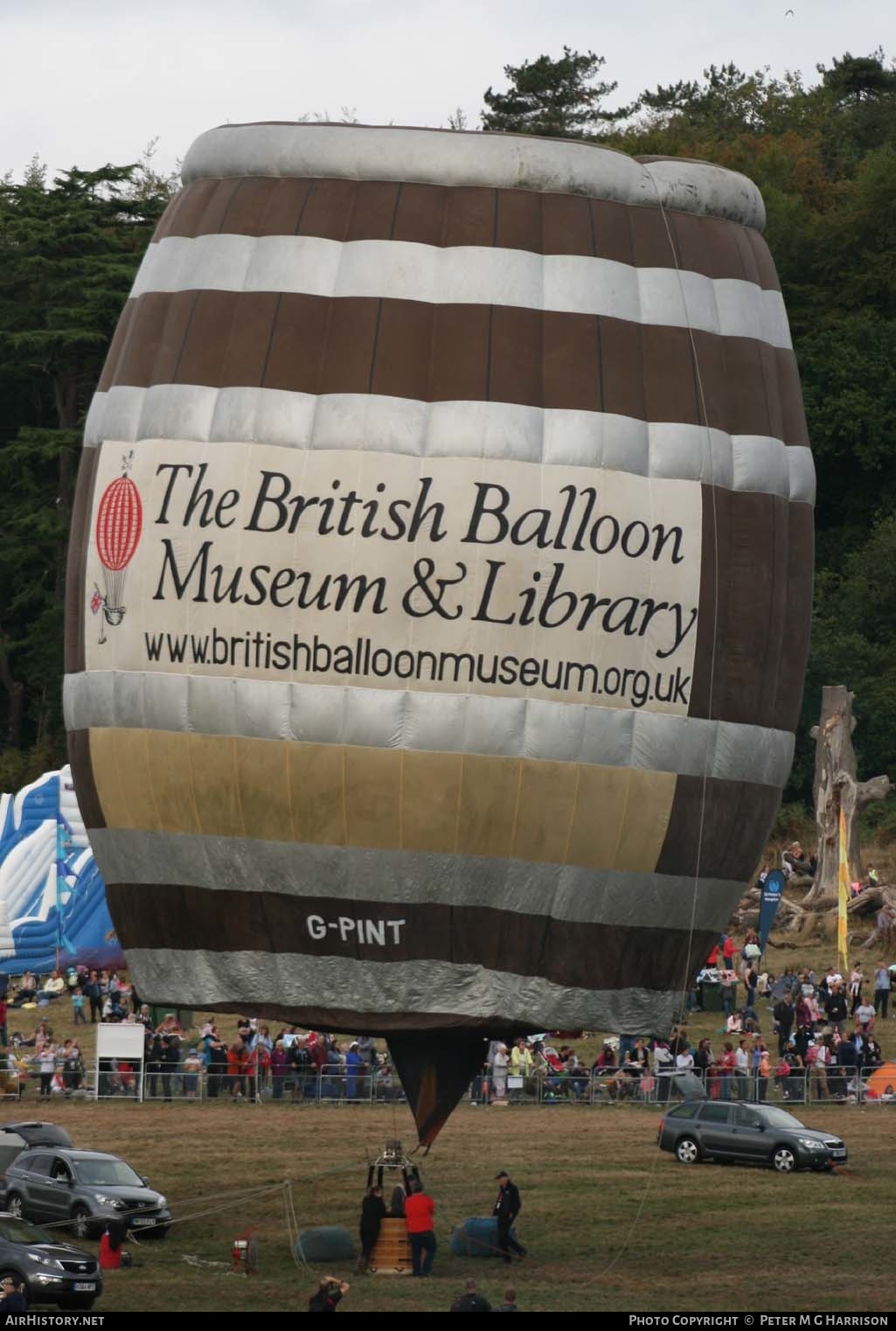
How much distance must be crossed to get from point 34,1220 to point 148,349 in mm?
13843

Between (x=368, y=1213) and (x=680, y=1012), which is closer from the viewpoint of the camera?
(x=680, y=1012)

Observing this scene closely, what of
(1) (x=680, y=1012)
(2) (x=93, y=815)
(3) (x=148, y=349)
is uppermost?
(3) (x=148, y=349)

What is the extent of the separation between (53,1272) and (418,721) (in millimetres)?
8702

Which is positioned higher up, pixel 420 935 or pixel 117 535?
pixel 117 535

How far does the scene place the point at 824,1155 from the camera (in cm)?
3972

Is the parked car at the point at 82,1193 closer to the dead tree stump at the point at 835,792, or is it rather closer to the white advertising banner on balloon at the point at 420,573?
the white advertising banner on balloon at the point at 420,573

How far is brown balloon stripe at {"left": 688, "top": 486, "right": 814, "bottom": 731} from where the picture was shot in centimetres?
2628

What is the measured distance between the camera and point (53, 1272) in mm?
29859

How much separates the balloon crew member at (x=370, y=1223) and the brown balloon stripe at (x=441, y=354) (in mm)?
10242

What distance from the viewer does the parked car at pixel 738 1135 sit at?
131 ft

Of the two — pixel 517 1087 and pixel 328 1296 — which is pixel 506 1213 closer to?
pixel 328 1296

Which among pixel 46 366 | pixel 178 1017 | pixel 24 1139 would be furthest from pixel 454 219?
pixel 46 366
